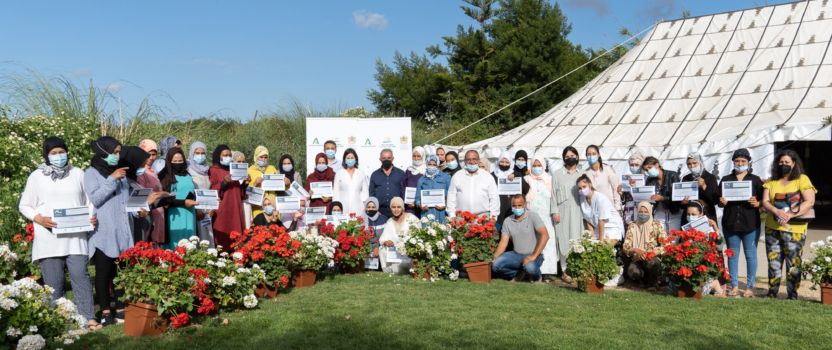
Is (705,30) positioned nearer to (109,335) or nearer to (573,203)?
(573,203)

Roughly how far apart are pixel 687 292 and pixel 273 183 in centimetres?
471

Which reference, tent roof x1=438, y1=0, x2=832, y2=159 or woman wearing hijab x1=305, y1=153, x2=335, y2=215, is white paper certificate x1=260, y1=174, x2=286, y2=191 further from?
tent roof x1=438, y1=0, x2=832, y2=159

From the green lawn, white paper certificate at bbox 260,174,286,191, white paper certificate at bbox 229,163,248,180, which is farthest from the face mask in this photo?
white paper certificate at bbox 260,174,286,191

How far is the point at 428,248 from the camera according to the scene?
6.61 meters

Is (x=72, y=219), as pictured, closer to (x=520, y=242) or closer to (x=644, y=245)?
(x=520, y=242)

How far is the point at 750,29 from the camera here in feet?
43.3

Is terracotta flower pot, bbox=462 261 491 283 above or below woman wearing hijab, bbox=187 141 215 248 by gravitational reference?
below

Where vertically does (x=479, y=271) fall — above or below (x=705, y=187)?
below

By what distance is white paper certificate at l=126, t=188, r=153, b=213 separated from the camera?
476 centimetres

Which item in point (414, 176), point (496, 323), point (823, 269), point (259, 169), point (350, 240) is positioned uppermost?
point (259, 169)

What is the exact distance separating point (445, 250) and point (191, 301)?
3.14m

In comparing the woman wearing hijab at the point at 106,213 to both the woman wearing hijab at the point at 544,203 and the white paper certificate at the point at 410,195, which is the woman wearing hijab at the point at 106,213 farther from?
the woman wearing hijab at the point at 544,203

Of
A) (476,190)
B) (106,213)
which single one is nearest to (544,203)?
(476,190)

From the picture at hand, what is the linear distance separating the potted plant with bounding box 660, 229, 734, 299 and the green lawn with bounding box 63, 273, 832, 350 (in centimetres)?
17
